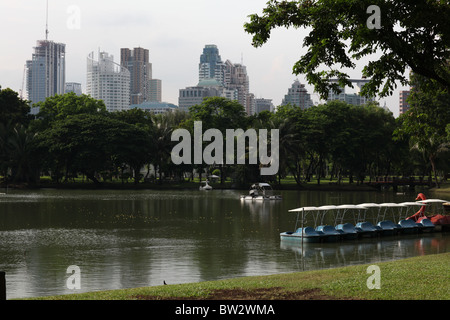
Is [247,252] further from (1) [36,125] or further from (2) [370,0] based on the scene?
(1) [36,125]

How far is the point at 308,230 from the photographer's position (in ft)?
98.4

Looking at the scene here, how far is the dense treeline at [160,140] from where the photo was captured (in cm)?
8800

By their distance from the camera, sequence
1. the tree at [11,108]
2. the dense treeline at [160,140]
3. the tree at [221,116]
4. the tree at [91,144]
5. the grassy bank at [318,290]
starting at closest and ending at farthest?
the grassy bank at [318,290] → the tree at [91,144] → the dense treeline at [160,140] → the tree at [11,108] → the tree at [221,116]

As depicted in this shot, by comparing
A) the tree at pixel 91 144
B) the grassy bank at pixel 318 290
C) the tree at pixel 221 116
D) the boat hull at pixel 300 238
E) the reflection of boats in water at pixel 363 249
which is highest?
the tree at pixel 221 116

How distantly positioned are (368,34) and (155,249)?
15435mm

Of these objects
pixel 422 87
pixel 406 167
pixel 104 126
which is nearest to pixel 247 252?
pixel 422 87

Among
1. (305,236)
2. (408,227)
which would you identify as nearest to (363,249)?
(305,236)

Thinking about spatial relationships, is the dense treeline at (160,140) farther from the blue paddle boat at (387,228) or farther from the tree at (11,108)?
the blue paddle boat at (387,228)

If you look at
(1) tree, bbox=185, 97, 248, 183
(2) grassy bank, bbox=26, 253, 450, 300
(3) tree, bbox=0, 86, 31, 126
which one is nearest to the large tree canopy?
(2) grassy bank, bbox=26, 253, 450, 300

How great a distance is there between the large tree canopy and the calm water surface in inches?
316

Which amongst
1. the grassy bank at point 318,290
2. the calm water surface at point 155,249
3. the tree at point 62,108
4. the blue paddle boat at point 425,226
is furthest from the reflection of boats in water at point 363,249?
the tree at point 62,108

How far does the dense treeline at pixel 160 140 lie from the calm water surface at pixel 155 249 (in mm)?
42327

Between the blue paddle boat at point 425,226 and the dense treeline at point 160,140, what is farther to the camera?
the dense treeline at point 160,140

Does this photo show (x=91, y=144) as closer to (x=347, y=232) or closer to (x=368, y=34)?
(x=347, y=232)
